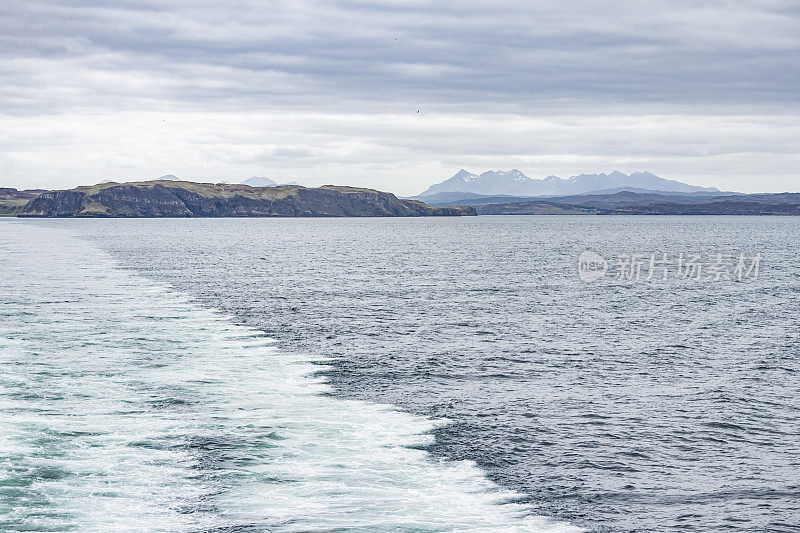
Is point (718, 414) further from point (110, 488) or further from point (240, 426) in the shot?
point (110, 488)

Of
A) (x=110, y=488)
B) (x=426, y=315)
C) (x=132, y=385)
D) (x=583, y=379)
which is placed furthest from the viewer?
(x=426, y=315)

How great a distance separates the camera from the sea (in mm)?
22188

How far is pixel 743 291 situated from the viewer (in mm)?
82500

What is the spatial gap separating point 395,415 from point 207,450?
8.40 metres

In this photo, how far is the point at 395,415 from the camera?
32125 mm

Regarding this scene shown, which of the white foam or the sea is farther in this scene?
the sea

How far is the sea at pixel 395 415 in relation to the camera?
22188mm

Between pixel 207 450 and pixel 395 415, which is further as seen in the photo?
pixel 395 415

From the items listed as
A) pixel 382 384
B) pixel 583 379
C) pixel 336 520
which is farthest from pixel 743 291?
pixel 336 520

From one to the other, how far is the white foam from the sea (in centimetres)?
10

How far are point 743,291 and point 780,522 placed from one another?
218 feet

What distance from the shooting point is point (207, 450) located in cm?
2683

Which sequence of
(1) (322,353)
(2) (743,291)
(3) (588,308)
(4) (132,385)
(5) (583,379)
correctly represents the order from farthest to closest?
(2) (743,291) → (3) (588,308) → (1) (322,353) → (5) (583,379) → (4) (132,385)

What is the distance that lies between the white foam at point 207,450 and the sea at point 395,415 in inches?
3.9
